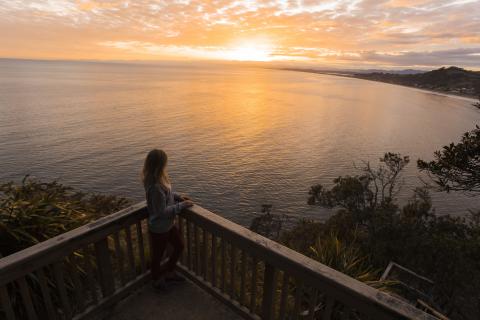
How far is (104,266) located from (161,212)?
915 mm

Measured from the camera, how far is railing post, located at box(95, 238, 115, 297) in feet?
11.1

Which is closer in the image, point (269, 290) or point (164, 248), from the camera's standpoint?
point (269, 290)

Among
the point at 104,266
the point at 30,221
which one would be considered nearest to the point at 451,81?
the point at 104,266

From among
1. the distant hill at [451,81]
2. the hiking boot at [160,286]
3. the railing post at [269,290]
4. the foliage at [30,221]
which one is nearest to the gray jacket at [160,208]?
the hiking boot at [160,286]

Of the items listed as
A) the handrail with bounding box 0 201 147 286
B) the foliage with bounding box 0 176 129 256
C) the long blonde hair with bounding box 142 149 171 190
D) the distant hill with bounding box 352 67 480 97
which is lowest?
the distant hill with bounding box 352 67 480 97

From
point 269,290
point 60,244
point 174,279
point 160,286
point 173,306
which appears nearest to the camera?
point 60,244

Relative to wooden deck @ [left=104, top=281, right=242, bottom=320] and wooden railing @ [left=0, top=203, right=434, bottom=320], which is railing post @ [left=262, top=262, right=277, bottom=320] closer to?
wooden railing @ [left=0, top=203, right=434, bottom=320]

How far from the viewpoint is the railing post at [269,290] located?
2.96m

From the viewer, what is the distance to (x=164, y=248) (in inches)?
152

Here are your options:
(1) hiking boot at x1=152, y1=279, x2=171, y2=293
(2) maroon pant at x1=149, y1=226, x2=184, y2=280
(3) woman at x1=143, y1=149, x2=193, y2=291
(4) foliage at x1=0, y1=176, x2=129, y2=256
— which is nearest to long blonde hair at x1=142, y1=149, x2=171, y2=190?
(3) woman at x1=143, y1=149, x2=193, y2=291

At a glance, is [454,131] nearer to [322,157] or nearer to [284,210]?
[322,157]

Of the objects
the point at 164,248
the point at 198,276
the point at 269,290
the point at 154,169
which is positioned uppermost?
the point at 154,169

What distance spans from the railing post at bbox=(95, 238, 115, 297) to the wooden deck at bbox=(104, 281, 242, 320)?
11.5 inches

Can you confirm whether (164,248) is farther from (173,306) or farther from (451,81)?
(451,81)
